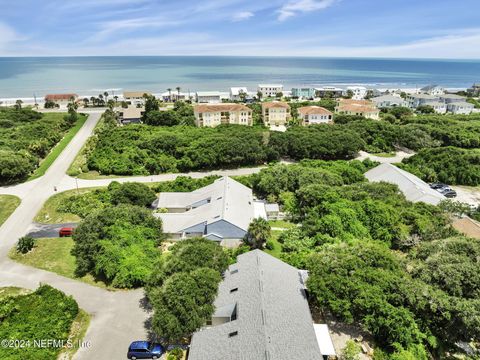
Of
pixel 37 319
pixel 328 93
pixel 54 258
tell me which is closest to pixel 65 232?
pixel 54 258

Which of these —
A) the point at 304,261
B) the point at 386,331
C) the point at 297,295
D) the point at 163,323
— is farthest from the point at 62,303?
the point at 386,331

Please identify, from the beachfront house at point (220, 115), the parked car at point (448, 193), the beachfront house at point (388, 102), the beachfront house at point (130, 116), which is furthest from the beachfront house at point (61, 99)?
the parked car at point (448, 193)

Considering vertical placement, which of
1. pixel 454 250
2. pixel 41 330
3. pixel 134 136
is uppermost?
pixel 134 136

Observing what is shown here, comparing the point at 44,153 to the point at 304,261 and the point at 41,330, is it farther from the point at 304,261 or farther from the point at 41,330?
the point at 304,261

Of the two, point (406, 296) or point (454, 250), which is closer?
point (406, 296)

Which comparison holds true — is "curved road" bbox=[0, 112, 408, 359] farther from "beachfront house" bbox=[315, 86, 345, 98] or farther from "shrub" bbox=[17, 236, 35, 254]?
"beachfront house" bbox=[315, 86, 345, 98]

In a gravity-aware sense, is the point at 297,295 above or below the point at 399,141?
below

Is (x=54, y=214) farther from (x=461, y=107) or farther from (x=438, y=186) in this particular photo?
(x=461, y=107)
